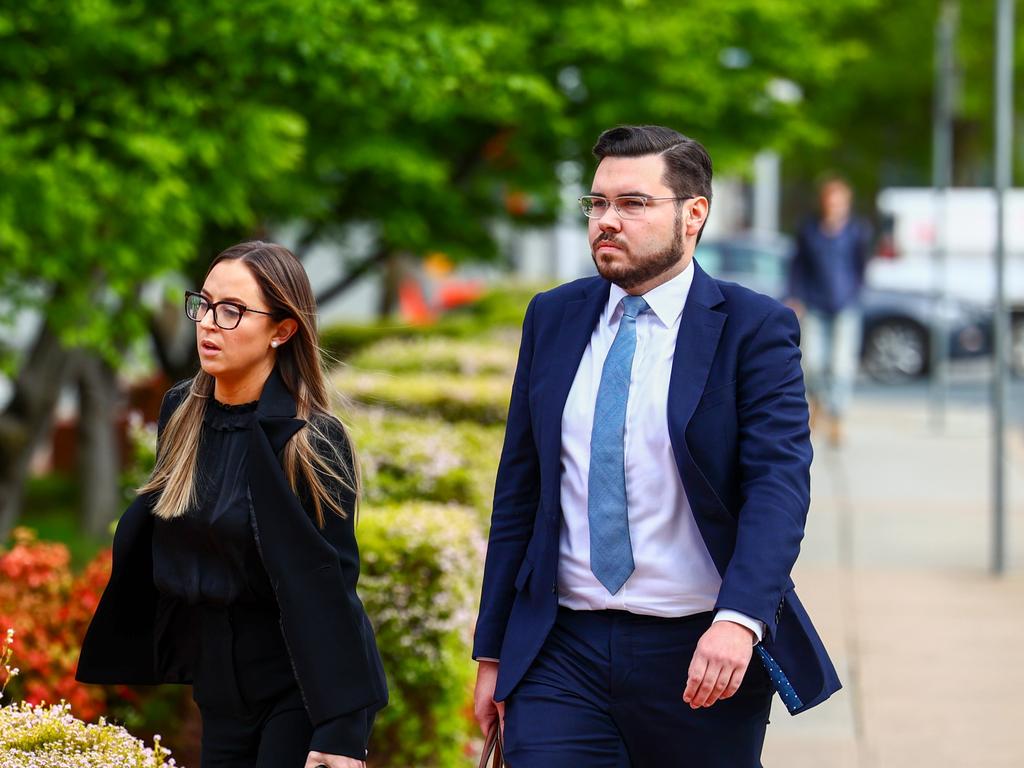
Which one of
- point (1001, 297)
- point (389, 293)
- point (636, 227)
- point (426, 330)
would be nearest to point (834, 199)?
point (426, 330)

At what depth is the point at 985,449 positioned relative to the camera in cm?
1531

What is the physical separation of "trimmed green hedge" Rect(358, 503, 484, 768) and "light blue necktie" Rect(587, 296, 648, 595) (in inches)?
82.4

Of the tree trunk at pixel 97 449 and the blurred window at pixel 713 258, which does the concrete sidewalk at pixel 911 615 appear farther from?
the blurred window at pixel 713 258

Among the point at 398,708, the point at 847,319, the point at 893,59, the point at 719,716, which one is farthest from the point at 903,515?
the point at 893,59

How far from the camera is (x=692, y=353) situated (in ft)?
11.3

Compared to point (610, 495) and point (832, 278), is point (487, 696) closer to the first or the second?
point (610, 495)

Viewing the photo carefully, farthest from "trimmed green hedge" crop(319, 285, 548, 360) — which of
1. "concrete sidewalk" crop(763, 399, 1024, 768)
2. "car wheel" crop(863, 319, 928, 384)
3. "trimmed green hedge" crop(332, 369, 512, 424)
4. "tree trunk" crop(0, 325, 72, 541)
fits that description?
"car wheel" crop(863, 319, 928, 384)

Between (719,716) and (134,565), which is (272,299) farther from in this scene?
(719,716)

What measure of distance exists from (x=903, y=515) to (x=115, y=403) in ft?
24.6

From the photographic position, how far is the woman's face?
3453 mm

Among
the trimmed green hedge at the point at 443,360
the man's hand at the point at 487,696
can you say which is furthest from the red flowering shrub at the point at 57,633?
the trimmed green hedge at the point at 443,360

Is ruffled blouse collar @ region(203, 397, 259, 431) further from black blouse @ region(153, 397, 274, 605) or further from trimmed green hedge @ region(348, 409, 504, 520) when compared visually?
trimmed green hedge @ region(348, 409, 504, 520)

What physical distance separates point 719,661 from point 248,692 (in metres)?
0.91

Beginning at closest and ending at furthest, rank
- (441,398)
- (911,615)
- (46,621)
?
(46,621) → (911,615) → (441,398)
